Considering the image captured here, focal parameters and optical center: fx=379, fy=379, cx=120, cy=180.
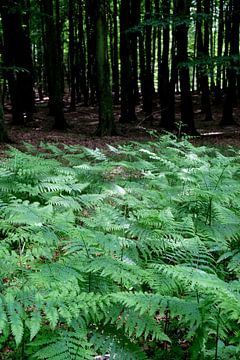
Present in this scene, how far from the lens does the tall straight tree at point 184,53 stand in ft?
46.5

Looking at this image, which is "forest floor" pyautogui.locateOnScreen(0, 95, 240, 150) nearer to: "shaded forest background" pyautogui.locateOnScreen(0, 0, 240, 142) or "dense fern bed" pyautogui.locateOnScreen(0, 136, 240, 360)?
"shaded forest background" pyautogui.locateOnScreen(0, 0, 240, 142)

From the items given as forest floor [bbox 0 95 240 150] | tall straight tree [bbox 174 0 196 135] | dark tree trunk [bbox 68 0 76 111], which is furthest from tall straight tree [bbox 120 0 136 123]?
dark tree trunk [bbox 68 0 76 111]

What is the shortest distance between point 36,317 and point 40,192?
307 centimetres

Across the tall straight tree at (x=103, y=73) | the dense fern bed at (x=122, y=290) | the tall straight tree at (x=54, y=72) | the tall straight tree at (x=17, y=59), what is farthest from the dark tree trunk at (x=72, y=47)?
the dense fern bed at (x=122, y=290)

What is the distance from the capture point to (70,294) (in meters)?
2.39

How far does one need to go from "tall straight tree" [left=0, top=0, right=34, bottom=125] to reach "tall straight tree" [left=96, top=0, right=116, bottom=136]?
149 inches

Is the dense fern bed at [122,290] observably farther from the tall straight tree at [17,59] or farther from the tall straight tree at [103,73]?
the tall straight tree at [17,59]

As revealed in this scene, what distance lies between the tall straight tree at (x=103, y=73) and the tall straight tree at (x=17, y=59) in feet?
12.4

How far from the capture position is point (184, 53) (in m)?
15.5

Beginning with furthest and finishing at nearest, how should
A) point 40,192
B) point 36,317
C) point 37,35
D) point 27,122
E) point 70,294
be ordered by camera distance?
point 37,35 → point 27,122 → point 40,192 → point 70,294 → point 36,317

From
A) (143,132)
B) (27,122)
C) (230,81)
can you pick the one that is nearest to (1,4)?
(27,122)

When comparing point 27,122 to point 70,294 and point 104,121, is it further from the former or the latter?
point 70,294

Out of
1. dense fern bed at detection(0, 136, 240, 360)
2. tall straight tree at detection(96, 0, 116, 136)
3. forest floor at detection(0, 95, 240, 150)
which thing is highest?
tall straight tree at detection(96, 0, 116, 136)

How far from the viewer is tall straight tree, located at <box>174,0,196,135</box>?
14.2m
